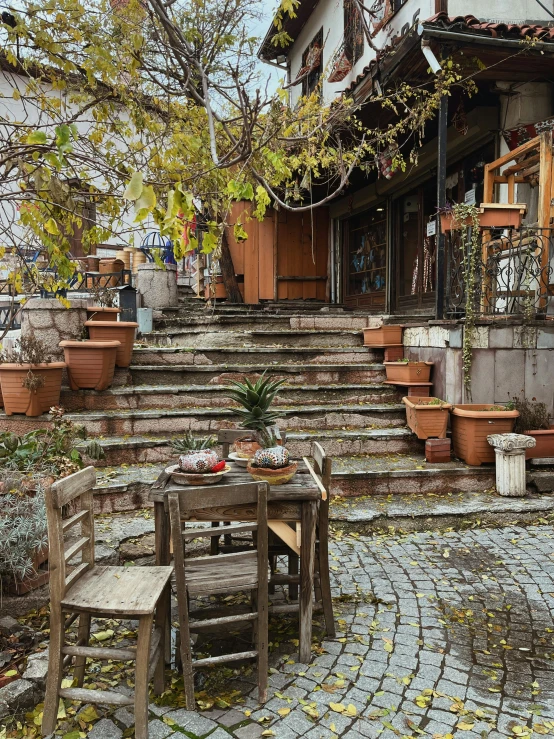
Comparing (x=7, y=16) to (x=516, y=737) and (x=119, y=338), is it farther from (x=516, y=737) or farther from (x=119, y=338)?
(x=516, y=737)

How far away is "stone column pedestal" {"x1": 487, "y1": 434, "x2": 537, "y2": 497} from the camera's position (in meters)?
4.97

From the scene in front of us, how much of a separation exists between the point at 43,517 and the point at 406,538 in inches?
109

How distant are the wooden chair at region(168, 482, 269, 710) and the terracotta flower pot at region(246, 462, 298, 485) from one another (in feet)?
0.71

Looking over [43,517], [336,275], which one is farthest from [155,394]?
[336,275]

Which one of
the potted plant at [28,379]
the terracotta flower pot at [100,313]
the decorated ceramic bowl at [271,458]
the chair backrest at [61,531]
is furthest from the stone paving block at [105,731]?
the terracotta flower pot at [100,313]

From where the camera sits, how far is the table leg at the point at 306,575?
2719 mm

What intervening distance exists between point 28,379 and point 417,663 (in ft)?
13.7

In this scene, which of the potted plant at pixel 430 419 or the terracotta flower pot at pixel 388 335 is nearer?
the potted plant at pixel 430 419

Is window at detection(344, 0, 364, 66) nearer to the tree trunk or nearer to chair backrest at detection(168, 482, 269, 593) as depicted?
the tree trunk

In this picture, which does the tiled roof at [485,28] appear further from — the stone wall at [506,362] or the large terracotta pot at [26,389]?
the large terracotta pot at [26,389]

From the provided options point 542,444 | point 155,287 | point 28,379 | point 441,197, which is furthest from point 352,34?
point 28,379

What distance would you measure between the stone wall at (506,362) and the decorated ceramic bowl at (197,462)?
3685 mm

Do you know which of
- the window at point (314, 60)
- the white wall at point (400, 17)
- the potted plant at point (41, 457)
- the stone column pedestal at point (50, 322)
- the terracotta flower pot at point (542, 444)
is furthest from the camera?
the window at point (314, 60)

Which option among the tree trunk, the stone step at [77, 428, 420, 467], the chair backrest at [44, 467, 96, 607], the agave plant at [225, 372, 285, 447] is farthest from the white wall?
the chair backrest at [44, 467, 96, 607]
